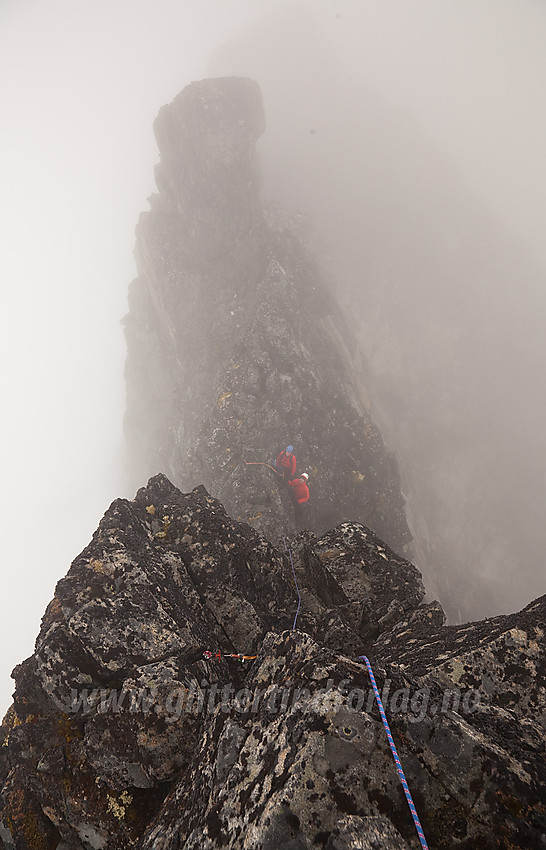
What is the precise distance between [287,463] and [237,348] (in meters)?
15.3

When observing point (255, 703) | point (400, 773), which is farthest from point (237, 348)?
point (400, 773)

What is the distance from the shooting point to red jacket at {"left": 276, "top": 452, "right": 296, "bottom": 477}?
30922 millimetres

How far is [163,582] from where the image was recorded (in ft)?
42.5

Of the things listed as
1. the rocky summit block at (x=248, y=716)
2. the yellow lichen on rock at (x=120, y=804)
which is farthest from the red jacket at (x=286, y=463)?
the yellow lichen on rock at (x=120, y=804)

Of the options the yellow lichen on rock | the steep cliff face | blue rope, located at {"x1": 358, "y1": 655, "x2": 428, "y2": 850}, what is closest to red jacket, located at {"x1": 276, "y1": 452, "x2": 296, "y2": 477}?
the steep cliff face

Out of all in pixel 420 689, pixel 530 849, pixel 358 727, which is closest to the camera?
pixel 530 849

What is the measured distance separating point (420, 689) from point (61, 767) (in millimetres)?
8721

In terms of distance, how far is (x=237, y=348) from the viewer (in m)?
40.4

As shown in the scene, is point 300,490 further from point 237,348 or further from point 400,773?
point 400,773

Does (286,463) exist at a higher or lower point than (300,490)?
higher

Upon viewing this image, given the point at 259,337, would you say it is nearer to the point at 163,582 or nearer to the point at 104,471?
the point at 163,582

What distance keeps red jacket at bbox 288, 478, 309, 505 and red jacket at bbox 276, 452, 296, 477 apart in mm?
1062

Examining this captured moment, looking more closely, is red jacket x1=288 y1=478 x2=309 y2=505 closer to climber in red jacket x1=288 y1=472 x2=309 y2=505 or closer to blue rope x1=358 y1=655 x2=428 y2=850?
climber in red jacket x1=288 y1=472 x2=309 y2=505

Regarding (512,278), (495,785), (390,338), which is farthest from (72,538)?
(495,785)
